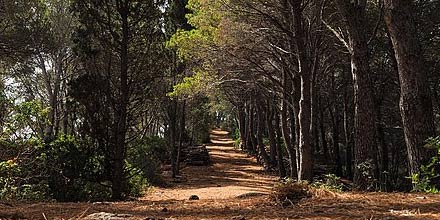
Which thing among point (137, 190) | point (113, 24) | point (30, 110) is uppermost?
point (113, 24)

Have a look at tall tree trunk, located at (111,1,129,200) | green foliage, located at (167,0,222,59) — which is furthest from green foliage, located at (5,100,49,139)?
green foliage, located at (167,0,222,59)

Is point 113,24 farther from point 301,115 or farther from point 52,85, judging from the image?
point 52,85

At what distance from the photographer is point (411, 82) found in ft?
20.3

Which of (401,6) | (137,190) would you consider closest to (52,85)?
(137,190)

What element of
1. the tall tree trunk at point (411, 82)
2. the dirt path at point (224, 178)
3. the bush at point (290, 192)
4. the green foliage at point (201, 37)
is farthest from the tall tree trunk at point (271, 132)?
the bush at point (290, 192)

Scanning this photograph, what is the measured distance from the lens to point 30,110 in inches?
393

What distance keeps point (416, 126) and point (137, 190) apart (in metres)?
8.01

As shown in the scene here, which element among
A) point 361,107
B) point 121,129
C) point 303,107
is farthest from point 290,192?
point 303,107

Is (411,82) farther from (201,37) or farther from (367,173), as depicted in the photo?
(201,37)

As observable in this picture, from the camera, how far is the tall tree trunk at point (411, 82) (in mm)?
6160

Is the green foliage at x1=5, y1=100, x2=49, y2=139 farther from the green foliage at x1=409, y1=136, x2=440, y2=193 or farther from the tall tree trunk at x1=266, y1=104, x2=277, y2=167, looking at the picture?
the tall tree trunk at x1=266, y1=104, x2=277, y2=167

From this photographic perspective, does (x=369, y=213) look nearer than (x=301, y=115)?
Yes

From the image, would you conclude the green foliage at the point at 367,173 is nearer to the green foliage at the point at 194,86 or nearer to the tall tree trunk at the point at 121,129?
the tall tree trunk at the point at 121,129

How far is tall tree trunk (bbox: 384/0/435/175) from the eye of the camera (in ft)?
20.2
